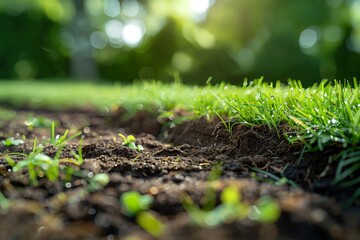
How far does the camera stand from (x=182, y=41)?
602 inches

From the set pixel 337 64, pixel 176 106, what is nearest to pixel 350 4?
pixel 337 64

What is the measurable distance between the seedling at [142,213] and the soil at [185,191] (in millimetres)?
20

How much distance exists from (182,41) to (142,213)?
1434cm

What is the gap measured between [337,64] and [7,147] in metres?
13.3

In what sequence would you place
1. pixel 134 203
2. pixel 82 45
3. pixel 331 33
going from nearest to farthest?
pixel 134 203 < pixel 82 45 < pixel 331 33

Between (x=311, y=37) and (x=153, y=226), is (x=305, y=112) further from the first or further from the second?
(x=311, y=37)

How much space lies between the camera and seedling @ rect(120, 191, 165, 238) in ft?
3.87

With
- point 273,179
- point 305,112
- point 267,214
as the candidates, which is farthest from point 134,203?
point 305,112

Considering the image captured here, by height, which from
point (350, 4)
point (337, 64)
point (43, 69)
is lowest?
point (43, 69)

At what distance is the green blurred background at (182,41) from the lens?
14.0 meters

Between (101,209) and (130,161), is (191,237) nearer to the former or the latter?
(101,209)

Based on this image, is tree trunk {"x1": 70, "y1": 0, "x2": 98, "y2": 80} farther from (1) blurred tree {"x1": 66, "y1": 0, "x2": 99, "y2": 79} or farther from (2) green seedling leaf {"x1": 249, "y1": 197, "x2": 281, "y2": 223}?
(2) green seedling leaf {"x1": 249, "y1": 197, "x2": 281, "y2": 223}

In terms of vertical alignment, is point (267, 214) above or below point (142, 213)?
above

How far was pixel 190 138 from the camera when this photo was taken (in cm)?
270
